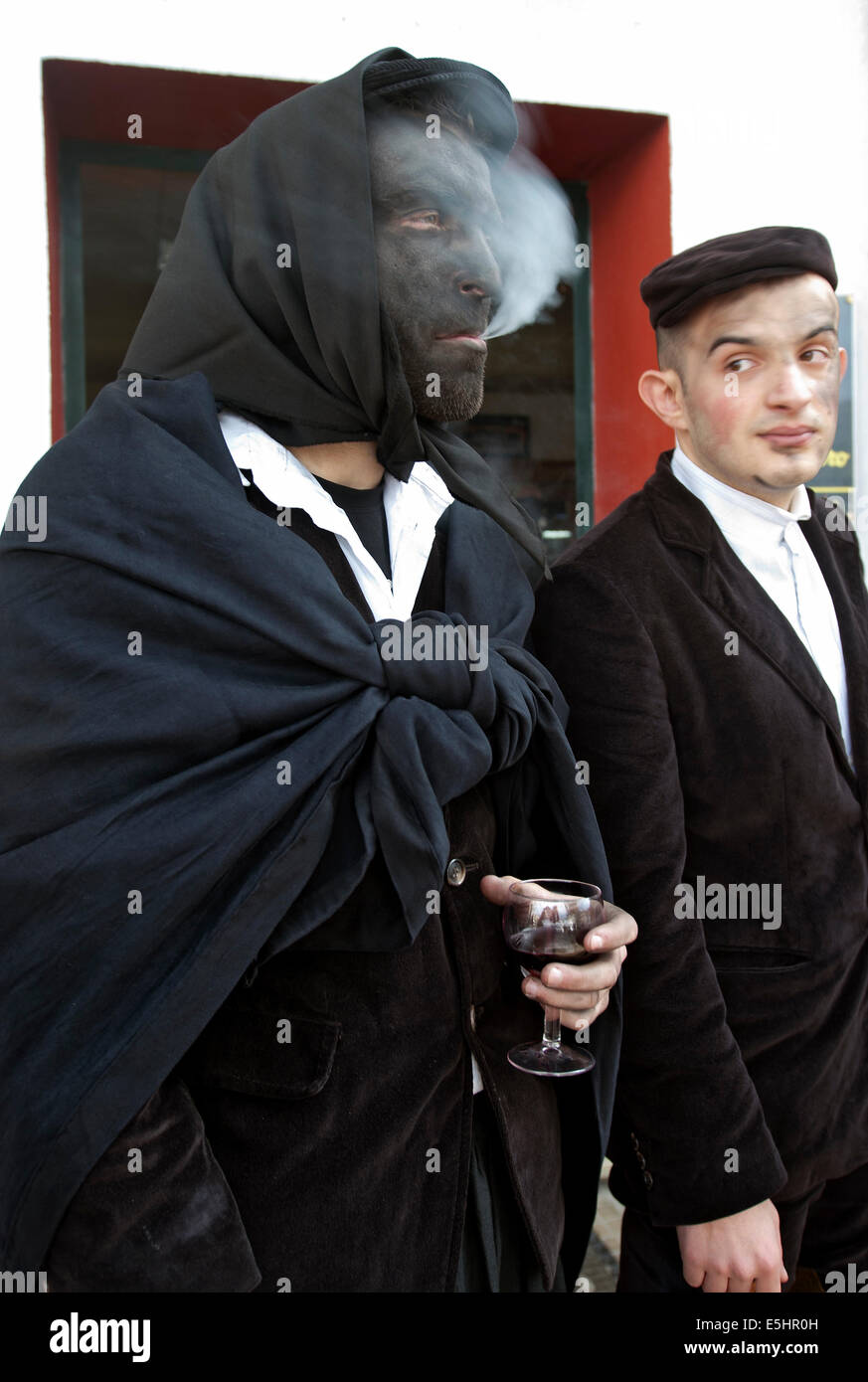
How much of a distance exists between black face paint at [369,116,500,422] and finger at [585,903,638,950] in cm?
80

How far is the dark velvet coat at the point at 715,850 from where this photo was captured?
160 cm

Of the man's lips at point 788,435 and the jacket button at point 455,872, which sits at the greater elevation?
the man's lips at point 788,435

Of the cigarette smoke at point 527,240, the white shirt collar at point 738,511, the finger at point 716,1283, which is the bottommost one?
the finger at point 716,1283

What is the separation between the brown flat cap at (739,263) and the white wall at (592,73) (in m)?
1.01

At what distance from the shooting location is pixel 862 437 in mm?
2908

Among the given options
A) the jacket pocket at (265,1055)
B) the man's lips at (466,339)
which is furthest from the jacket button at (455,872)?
the man's lips at (466,339)

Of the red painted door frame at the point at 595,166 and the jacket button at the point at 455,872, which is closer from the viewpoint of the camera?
the jacket button at the point at 455,872

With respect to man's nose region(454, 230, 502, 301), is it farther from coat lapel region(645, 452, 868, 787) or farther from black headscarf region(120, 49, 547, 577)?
coat lapel region(645, 452, 868, 787)

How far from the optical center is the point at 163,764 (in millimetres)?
1232

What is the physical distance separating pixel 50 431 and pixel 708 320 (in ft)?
5.18

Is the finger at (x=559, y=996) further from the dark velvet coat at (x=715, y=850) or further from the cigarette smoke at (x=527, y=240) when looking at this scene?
the cigarette smoke at (x=527, y=240)

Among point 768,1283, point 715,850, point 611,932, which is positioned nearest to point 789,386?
point 715,850

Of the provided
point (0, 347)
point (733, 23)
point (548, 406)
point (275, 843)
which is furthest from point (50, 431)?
point (733, 23)

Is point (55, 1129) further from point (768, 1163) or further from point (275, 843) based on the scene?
point (768, 1163)
